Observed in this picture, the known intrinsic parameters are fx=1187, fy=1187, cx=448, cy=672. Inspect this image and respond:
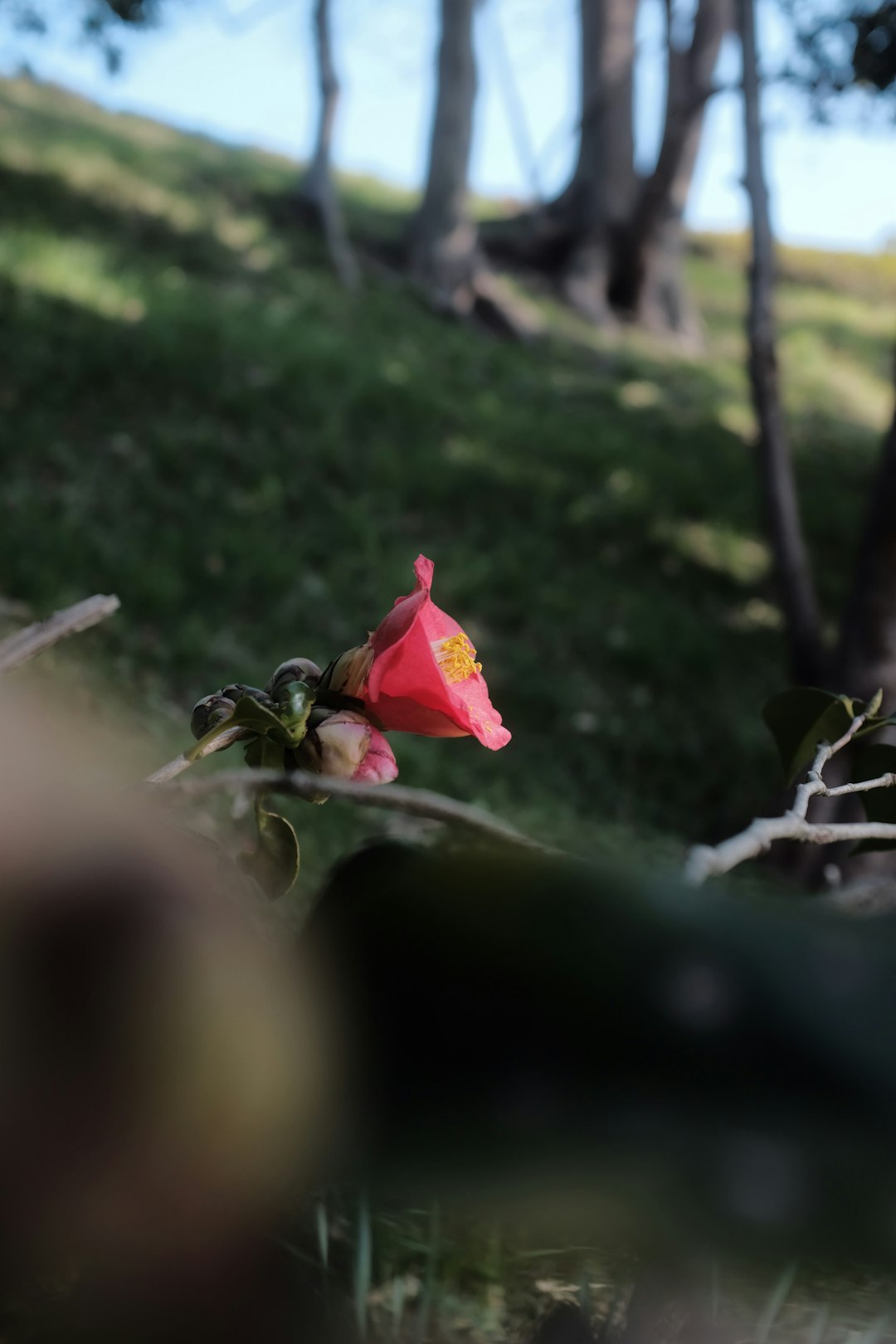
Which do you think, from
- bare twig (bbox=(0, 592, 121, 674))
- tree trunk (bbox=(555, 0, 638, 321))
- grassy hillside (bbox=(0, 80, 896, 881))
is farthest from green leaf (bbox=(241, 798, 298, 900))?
tree trunk (bbox=(555, 0, 638, 321))

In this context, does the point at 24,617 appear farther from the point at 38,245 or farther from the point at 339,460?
the point at 38,245

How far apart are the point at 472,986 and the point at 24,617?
340 centimetres

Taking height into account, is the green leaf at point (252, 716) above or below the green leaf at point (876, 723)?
below

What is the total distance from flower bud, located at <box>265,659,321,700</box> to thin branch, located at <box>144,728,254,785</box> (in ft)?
0.10

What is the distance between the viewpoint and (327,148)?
28.5ft

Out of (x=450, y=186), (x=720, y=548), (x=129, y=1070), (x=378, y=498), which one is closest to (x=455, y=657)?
(x=129, y=1070)

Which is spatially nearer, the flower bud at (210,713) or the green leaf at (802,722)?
the flower bud at (210,713)

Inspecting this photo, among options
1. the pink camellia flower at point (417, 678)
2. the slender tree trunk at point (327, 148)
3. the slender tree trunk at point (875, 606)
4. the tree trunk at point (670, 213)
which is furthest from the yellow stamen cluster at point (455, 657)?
the slender tree trunk at point (327, 148)

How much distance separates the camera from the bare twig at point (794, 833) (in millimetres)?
469

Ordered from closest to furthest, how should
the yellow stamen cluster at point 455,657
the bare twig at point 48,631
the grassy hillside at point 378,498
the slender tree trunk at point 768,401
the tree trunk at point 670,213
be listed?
the bare twig at point 48,631 < the yellow stamen cluster at point 455,657 < the grassy hillside at point 378,498 < the slender tree trunk at point 768,401 < the tree trunk at point 670,213

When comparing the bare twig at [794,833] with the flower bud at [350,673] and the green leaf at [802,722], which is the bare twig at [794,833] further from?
the flower bud at [350,673]

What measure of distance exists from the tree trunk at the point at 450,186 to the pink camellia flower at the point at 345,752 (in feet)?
29.9

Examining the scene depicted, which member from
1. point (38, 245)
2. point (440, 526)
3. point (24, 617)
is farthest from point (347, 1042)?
point (38, 245)

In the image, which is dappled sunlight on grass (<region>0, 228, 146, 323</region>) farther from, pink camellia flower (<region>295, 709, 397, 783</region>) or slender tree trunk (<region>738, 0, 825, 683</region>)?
pink camellia flower (<region>295, 709, 397, 783</region>)
